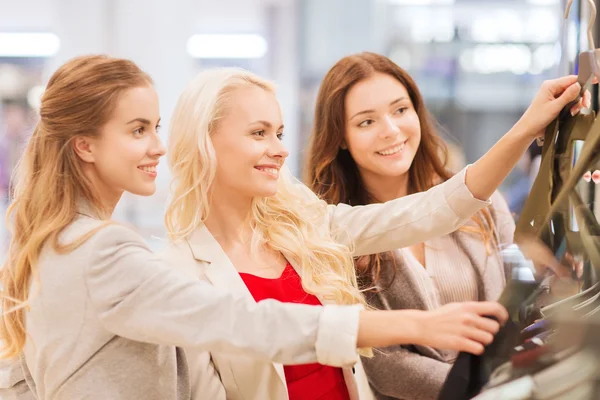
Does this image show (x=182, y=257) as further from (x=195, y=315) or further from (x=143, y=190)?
(x=195, y=315)

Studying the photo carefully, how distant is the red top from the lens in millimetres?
1738

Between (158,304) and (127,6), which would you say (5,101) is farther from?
(158,304)

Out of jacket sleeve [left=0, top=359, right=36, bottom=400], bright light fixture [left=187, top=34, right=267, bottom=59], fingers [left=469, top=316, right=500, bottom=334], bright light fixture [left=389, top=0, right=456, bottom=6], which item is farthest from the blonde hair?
bright light fixture [left=389, top=0, right=456, bottom=6]

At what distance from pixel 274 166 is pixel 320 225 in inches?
9.9

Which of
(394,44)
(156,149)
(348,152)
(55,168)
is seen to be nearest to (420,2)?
(394,44)

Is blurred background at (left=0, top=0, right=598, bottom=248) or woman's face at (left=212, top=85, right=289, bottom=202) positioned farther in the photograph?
blurred background at (left=0, top=0, right=598, bottom=248)

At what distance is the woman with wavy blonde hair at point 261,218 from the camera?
1.73 meters

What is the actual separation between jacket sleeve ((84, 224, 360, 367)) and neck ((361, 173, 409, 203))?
1013 mm


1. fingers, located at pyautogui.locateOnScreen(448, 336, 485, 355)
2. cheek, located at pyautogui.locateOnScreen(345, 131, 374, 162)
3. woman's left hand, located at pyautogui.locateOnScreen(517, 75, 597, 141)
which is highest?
woman's left hand, located at pyautogui.locateOnScreen(517, 75, 597, 141)

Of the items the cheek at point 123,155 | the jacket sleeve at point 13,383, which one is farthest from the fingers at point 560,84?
the jacket sleeve at point 13,383

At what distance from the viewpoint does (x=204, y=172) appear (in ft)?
5.89

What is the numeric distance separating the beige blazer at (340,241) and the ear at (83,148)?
336 millimetres

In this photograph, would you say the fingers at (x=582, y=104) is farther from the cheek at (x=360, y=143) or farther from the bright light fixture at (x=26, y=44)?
the bright light fixture at (x=26, y=44)

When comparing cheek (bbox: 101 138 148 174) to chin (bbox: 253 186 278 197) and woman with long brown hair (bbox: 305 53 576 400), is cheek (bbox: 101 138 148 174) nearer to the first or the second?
chin (bbox: 253 186 278 197)
